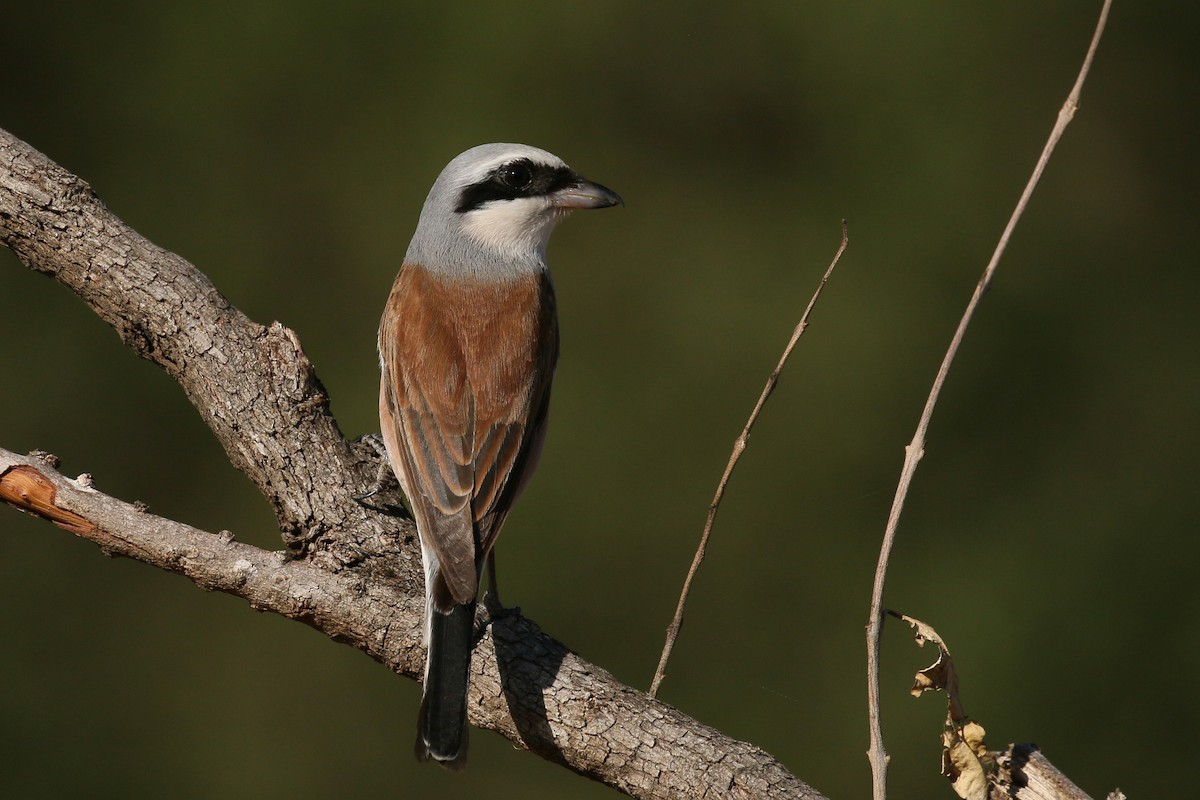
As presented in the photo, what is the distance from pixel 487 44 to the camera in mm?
5629

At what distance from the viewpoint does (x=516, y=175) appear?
3225mm

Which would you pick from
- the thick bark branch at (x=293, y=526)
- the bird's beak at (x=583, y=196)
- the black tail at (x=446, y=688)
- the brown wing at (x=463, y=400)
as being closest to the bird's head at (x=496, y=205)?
the bird's beak at (x=583, y=196)

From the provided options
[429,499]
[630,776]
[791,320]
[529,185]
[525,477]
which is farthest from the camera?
[791,320]

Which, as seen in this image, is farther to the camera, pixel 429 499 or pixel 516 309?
pixel 516 309

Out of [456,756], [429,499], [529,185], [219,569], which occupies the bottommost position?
[456,756]

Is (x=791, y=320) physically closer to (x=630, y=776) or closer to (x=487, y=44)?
(x=487, y=44)

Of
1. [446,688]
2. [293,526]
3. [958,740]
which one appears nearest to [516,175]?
[293,526]

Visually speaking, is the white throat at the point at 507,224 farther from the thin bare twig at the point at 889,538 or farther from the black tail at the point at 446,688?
the thin bare twig at the point at 889,538

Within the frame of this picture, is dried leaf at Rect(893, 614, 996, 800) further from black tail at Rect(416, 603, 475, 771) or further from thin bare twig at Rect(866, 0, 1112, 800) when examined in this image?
black tail at Rect(416, 603, 475, 771)

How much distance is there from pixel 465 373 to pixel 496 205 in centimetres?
62

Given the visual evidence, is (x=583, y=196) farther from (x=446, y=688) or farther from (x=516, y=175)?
(x=446, y=688)

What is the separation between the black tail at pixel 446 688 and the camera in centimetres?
226

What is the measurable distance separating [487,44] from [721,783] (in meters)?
4.26

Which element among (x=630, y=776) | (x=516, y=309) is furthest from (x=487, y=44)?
(x=630, y=776)
